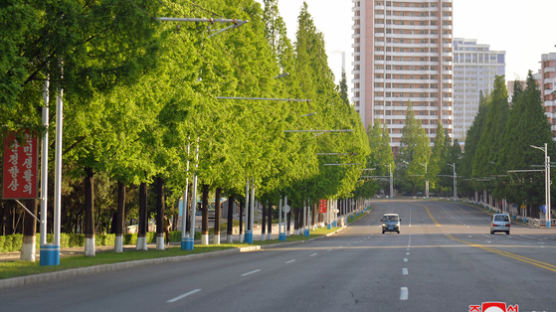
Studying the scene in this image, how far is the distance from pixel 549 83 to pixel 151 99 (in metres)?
170

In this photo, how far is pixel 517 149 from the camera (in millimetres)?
118938

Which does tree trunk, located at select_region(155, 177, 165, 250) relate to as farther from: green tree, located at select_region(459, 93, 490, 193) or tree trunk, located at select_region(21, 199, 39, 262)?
green tree, located at select_region(459, 93, 490, 193)

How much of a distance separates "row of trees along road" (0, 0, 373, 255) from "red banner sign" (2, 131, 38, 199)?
970 millimetres

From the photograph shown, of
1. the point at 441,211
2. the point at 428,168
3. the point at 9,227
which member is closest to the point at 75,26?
the point at 9,227

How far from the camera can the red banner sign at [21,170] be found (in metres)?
25.6

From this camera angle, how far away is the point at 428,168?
193m

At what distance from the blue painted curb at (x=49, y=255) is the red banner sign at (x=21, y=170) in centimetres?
208

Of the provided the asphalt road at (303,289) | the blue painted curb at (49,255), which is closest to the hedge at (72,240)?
the blue painted curb at (49,255)

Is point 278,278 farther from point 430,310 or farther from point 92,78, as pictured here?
point 430,310

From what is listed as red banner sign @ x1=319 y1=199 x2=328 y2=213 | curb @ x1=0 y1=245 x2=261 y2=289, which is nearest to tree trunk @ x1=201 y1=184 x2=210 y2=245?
curb @ x1=0 y1=245 x2=261 y2=289

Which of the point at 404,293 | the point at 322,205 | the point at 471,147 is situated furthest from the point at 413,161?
the point at 404,293

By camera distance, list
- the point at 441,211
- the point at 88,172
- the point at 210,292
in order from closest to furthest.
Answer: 1. the point at 210,292
2. the point at 88,172
3. the point at 441,211

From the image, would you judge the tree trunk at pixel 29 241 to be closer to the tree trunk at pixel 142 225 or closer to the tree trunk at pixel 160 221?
the tree trunk at pixel 142 225

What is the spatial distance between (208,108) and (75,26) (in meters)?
15.3
